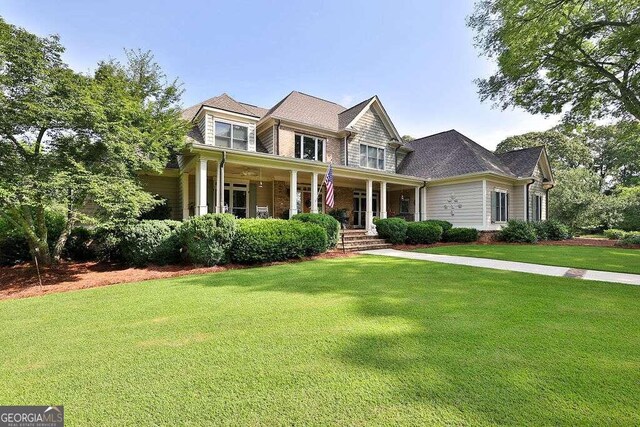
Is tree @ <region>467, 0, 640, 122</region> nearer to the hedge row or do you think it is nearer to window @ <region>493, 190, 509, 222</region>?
window @ <region>493, 190, 509, 222</region>

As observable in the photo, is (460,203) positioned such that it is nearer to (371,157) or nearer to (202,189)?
(371,157)

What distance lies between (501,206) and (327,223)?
1195cm

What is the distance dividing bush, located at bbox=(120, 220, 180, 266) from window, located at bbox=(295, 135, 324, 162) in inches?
324

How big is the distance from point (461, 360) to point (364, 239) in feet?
35.5

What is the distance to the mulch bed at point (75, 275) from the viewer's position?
21.1 feet

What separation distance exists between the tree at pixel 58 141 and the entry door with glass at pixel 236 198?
6.02m

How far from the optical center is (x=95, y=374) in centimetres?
260

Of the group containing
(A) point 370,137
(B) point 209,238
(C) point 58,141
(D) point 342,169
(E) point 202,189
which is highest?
(A) point 370,137

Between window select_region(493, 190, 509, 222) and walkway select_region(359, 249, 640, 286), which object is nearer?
walkway select_region(359, 249, 640, 286)

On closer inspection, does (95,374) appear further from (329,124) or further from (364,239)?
(329,124)

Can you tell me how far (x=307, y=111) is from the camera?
16.8 metres

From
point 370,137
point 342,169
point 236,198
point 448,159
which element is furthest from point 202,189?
point 448,159

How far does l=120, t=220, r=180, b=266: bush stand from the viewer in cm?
848

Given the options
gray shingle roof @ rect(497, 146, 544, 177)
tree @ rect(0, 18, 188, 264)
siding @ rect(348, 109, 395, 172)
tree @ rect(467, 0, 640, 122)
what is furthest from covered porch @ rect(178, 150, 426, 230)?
tree @ rect(467, 0, 640, 122)
